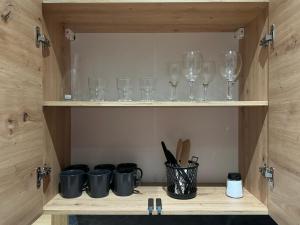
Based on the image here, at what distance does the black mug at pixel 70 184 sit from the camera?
109cm

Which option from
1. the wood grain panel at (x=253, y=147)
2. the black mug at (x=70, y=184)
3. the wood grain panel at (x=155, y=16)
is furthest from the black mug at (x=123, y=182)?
the wood grain panel at (x=155, y=16)

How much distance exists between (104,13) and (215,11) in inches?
16.5

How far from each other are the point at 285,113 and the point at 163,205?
531 mm

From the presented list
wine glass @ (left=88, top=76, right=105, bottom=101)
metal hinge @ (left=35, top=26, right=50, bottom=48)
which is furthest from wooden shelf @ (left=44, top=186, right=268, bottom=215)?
metal hinge @ (left=35, top=26, right=50, bottom=48)

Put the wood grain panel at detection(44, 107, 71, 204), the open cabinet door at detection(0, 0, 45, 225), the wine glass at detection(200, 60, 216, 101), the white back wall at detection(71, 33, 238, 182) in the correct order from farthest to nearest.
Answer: the white back wall at detection(71, 33, 238, 182), the wine glass at detection(200, 60, 216, 101), the wood grain panel at detection(44, 107, 71, 204), the open cabinet door at detection(0, 0, 45, 225)

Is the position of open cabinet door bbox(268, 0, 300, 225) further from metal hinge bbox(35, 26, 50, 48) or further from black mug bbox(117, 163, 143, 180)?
metal hinge bbox(35, 26, 50, 48)

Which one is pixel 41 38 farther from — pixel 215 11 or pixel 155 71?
pixel 215 11

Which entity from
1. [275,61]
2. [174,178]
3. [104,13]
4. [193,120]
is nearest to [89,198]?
[174,178]

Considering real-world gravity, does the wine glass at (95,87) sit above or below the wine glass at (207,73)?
below

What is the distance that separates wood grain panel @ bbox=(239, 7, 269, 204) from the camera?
3.40ft

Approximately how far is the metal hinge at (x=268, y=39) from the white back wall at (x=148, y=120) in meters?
0.27

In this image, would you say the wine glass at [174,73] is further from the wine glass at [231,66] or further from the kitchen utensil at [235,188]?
the kitchen utensil at [235,188]

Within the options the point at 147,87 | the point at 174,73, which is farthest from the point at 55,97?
the point at 174,73

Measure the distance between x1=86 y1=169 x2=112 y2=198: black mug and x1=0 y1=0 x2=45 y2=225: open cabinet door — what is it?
0.62 feet
